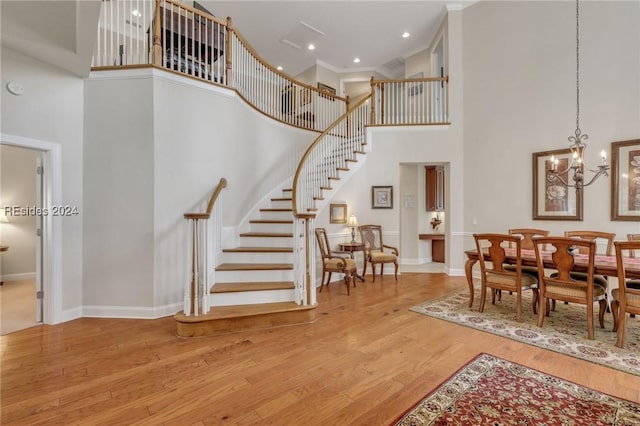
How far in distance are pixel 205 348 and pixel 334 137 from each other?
479cm

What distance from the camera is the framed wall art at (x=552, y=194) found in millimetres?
4680

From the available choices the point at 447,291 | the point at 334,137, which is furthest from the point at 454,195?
the point at 334,137

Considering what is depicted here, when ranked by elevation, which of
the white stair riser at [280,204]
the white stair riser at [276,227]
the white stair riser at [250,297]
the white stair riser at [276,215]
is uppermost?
the white stair riser at [280,204]

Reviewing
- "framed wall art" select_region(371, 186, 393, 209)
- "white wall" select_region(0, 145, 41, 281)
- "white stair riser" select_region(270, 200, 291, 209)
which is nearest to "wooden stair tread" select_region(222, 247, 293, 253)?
"white stair riser" select_region(270, 200, 291, 209)

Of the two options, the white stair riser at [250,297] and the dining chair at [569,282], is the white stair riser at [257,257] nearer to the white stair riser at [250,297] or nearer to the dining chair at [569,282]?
the white stair riser at [250,297]

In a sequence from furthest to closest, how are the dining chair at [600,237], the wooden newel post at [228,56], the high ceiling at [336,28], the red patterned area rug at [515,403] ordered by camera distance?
the high ceiling at [336,28], the wooden newel post at [228,56], the dining chair at [600,237], the red patterned area rug at [515,403]

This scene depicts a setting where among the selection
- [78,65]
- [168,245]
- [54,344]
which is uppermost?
[78,65]

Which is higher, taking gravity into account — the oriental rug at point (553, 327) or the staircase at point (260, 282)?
the staircase at point (260, 282)

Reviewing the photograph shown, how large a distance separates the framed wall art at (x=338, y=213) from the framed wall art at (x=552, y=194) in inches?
131

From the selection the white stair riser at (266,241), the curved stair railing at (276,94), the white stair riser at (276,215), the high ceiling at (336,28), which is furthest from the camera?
the high ceiling at (336,28)

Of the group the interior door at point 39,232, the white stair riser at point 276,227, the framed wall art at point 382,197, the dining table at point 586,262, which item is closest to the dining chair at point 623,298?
the dining table at point 586,262

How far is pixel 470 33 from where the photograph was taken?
19.6 feet

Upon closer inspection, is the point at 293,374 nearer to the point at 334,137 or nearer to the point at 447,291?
the point at 447,291

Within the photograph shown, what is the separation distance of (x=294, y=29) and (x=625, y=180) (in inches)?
270
